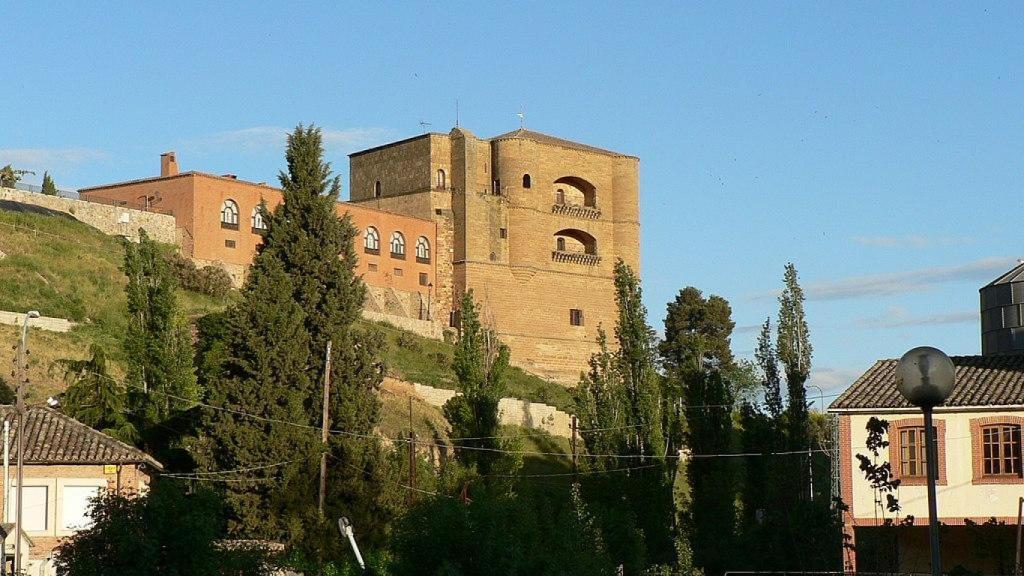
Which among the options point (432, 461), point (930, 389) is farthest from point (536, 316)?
point (930, 389)

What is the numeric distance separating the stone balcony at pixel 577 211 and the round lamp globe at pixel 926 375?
2609 inches

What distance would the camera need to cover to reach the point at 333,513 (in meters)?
32.8

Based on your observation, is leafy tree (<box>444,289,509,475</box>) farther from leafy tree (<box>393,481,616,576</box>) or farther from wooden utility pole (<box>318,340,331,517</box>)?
leafy tree (<box>393,481,616,576</box>)

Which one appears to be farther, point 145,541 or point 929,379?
point 145,541

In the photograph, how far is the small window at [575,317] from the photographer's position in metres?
77.5

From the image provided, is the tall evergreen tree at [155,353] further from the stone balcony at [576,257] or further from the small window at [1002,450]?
the stone balcony at [576,257]

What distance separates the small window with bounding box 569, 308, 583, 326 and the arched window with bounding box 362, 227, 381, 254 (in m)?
11.4

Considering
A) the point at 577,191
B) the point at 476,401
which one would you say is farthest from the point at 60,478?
the point at 577,191

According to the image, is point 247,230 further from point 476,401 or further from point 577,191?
point 476,401

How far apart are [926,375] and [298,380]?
25040mm

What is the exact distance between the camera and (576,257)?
77875 millimetres

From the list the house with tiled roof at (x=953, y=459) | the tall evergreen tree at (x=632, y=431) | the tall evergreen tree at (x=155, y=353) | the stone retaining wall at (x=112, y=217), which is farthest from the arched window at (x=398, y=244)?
the house with tiled roof at (x=953, y=459)

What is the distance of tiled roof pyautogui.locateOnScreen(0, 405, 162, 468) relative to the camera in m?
33.1

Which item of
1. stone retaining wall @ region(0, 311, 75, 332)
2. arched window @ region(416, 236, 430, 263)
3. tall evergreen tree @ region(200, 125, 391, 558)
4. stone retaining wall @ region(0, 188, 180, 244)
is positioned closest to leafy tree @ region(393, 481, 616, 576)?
tall evergreen tree @ region(200, 125, 391, 558)
